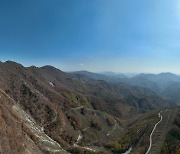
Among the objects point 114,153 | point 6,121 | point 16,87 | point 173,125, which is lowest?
point 114,153

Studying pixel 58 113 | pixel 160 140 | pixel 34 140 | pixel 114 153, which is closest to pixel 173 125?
pixel 160 140

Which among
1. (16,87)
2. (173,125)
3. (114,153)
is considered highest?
(16,87)

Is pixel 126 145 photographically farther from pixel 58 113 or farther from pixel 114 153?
pixel 58 113

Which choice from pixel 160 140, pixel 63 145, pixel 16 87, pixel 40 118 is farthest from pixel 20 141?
pixel 16 87

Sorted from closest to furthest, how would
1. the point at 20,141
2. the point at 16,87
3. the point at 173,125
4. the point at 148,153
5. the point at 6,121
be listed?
1. the point at 20,141
2. the point at 6,121
3. the point at 148,153
4. the point at 173,125
5. the point at 16,87

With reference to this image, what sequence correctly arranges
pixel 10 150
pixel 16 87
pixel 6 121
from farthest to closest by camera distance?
pixel 16 87, pixel 6 121, pixel 10 150

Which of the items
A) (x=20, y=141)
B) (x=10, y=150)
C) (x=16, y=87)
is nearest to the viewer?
(x=10, y=150)

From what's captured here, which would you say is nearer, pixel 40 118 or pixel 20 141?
pixel 20 141

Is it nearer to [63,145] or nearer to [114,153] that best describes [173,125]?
[114,153]

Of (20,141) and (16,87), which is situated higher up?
(16,87)
